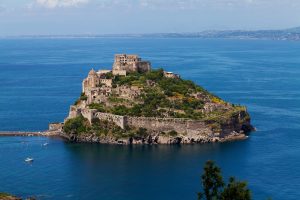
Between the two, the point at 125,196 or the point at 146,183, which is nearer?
the point at 125,196

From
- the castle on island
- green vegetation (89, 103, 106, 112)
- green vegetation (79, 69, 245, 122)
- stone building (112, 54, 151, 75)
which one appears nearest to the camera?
green vegetation (79, 69, 245, 122)

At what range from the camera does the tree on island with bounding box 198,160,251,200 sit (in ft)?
89.0

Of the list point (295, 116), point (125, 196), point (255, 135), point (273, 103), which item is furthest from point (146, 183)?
point (273, 103)

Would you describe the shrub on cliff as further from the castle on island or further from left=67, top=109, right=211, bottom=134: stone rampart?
the castle on island

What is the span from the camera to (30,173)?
54.2m

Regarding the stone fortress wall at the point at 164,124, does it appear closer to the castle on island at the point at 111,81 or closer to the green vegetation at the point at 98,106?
the green vegetation at the point at 98,106

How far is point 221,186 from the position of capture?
1109 inches

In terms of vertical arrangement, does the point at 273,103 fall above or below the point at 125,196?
above

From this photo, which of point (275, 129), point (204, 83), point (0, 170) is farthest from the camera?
point (204, 83)

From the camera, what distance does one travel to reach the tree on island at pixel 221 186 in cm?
2712

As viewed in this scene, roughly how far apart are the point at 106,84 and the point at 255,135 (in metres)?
19.3

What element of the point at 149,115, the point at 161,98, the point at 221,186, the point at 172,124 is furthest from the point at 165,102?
the point at 221,186

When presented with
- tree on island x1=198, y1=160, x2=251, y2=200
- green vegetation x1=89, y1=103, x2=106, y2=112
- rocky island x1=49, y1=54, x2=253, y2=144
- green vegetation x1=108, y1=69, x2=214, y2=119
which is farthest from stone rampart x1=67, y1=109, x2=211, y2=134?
tree on island x1=198, y1=160, x2=251, y2=200

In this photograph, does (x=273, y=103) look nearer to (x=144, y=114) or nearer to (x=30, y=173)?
(x=144, y=114)
